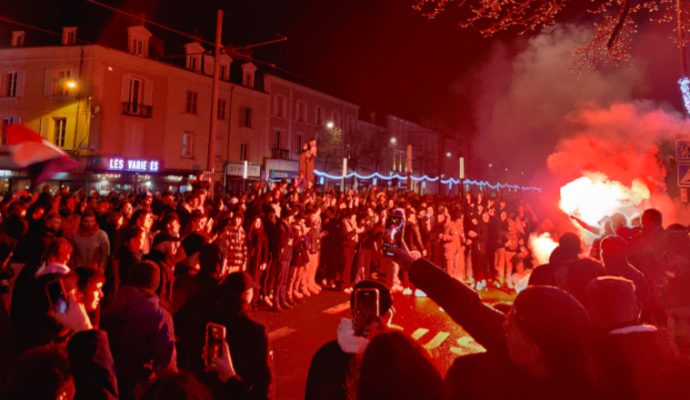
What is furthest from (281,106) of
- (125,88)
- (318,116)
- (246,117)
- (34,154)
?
(34,154)

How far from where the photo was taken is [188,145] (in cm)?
3500

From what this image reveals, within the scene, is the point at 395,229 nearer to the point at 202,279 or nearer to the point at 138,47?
the point at 202,279

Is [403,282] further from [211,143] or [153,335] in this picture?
[153,335]

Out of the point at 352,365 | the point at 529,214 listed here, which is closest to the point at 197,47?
the point at 529,214

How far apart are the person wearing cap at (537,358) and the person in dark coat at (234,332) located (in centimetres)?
141

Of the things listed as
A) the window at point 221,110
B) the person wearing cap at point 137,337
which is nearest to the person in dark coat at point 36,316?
the person wearing cap at point 137,337

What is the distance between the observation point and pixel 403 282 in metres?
12.4

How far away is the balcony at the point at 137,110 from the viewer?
100 feet

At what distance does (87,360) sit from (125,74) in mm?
31593

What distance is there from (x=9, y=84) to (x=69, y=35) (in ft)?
16.8

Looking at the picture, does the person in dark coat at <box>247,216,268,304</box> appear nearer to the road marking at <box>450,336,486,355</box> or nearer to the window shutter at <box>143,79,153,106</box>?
the road marking at <box>450,336,486,355</box>

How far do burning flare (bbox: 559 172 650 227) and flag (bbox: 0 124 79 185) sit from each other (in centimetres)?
1350

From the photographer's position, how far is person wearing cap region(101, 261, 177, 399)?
135 inches

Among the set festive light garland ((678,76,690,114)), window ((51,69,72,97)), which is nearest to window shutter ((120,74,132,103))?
window ((51,69,72,97))
